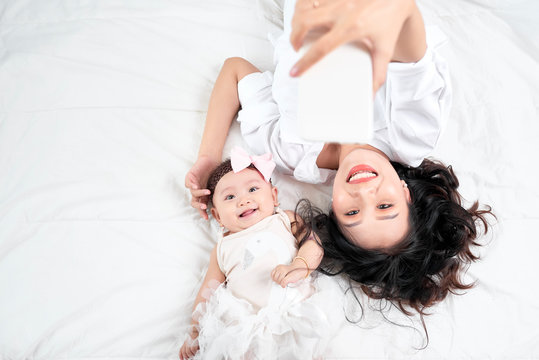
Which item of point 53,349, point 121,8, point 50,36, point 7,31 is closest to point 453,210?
point 53,349

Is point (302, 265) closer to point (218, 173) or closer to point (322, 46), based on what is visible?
point (218, 173)

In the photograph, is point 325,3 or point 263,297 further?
point 263,297

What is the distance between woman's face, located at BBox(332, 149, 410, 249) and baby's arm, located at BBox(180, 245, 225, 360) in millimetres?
299

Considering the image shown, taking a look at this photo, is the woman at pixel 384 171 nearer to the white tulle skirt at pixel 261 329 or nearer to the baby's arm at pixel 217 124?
the baby's arm at pixel 217 124

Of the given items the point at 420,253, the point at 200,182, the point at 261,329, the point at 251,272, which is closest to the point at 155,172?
the point at 200,182

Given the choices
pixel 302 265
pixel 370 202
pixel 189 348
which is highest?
pixel 370 202

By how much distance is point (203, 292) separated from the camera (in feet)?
2.97

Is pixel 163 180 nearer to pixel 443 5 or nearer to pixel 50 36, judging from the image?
pixel 50 36

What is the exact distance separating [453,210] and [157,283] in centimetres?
71

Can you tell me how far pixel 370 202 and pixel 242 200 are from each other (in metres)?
0.29

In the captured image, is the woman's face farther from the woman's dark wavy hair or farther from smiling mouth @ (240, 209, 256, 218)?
smiling mouth @ (240, 209, 256, 218)

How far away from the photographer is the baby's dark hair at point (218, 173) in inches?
40.1

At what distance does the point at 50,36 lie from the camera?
117cm

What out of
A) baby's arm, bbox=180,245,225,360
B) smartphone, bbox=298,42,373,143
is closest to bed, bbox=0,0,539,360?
baby's arm, bbox=180,245,225,360
